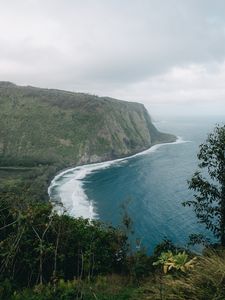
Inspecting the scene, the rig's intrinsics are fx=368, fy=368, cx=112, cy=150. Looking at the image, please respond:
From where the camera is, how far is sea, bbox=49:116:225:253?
76.9 m

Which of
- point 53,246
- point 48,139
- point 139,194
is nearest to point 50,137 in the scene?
point 48,139

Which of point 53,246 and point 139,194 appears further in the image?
point 139,194

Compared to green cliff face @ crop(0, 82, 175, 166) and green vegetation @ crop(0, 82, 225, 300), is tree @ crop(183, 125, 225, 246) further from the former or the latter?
green cliff face @ crop(0, 82, 175, 166)

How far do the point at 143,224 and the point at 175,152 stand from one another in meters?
122

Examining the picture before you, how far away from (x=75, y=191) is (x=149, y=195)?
23533mm

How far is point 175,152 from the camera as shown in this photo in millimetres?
198750

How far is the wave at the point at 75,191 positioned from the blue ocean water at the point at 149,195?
201 cm

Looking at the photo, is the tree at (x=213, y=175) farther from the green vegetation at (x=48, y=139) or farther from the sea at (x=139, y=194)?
the green vegetation at (x=48, y=139)

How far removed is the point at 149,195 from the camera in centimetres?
10625

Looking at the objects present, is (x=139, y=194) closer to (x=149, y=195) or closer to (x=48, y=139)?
(x=149, y=195)

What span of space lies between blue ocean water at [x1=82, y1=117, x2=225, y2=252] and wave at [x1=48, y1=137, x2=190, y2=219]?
2.01 m

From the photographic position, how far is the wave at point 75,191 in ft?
299

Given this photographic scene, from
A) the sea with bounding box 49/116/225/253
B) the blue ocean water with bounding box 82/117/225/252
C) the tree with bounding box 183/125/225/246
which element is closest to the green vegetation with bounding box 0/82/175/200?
the sea with bounding box 49/116/225/253

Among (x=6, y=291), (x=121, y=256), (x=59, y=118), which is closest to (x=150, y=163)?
(x=59, y=118)
